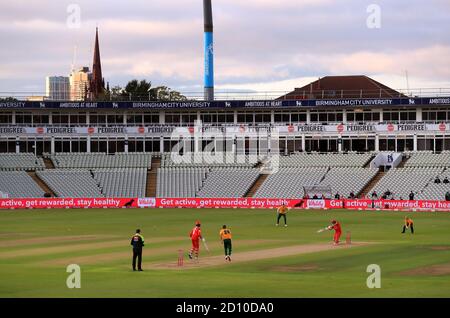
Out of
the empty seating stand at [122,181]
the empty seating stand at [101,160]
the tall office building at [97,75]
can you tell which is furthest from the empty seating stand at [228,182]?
the tall office building at [97,75]

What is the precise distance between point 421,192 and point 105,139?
1573 inches

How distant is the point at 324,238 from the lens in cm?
5275

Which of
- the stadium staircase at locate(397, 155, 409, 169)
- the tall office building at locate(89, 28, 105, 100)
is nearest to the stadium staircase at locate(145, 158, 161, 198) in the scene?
the stadium staircase at locate(397, 155, 409, 169)

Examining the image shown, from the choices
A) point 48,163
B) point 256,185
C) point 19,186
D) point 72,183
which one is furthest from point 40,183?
point 256,185

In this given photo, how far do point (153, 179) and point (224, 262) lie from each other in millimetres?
59434

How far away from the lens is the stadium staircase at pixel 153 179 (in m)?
95.4

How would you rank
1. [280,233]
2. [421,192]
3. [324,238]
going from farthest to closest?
[421,192]
[280,233]
[324,238]

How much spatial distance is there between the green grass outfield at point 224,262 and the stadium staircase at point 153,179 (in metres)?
21.0

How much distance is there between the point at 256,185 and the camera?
94875 millimetres

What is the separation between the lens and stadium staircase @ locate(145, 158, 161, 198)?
313ft

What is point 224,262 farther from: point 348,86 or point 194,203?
point 348,86

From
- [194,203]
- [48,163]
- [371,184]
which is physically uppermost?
[48,163]
